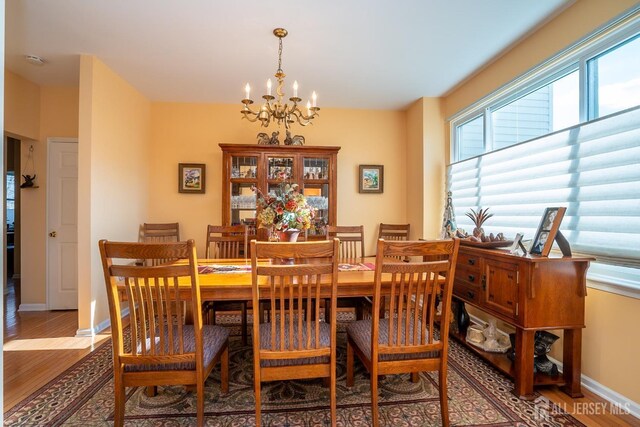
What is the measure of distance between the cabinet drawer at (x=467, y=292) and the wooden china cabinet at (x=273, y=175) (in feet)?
5.64

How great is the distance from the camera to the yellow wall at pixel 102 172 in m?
2.94

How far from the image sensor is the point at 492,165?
10.0 ft

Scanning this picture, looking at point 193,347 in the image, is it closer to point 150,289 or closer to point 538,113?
point 150,289

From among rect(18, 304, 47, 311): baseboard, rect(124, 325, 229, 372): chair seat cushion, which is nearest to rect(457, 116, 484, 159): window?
rect(124, 325, 229, 372): chair seat cushion

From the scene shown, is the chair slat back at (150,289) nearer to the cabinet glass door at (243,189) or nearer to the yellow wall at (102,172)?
the yellow wall at (102,172)

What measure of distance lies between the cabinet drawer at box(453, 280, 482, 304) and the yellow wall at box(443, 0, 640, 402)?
0.65 meters

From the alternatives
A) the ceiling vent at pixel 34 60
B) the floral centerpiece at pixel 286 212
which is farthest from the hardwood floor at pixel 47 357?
the ceiling vent at pixel 34 60

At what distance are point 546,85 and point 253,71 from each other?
8.71 feet

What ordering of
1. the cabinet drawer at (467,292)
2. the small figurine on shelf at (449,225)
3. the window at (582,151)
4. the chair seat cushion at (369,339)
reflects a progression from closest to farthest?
the chair seat cushion at (369,339), the window at (582,151), the cabinet drawer at (467,292), the small figurine on shelf at (449,225)

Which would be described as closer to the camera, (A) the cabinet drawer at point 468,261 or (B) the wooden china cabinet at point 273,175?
(A) the cabinet drawer at point 468,261

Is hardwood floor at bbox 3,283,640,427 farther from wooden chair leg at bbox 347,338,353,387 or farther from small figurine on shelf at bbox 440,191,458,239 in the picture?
small figurine on shelf at bbox 440,191,458,239

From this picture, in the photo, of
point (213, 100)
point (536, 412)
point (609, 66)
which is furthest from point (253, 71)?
point (536, 412)

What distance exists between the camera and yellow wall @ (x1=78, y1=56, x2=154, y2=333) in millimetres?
2943

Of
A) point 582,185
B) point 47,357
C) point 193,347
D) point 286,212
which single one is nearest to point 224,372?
point 193,347
